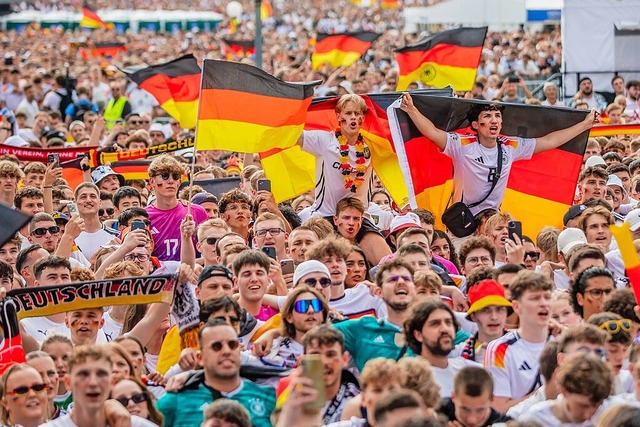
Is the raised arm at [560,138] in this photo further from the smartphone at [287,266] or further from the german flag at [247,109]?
the smartphone at [287,266]

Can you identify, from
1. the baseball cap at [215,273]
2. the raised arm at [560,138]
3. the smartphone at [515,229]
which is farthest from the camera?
the raised arm at [560,138]

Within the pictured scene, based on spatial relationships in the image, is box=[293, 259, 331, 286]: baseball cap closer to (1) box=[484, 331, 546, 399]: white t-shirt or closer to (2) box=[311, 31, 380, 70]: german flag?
(1) box=[484, 331, 546, 399]: white t-shirt

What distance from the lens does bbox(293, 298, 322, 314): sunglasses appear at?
8.81 metres

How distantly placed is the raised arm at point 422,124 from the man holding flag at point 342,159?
0.36 metres

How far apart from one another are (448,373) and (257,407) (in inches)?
39.7

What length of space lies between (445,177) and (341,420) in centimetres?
564

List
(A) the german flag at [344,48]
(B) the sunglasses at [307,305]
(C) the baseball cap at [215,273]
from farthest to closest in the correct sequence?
(A) the german flag at [344,48]
(C) the baseball cap at [215,273]
(B) the sunglasses at [307,305]

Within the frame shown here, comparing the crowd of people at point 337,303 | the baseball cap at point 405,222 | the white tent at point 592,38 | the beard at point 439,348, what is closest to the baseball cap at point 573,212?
the crowd of people at point 337,303

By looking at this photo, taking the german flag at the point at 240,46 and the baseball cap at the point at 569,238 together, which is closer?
the baseball cap at the point at 569,238

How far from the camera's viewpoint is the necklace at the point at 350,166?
1308 centimetres

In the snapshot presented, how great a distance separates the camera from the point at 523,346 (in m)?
8.63

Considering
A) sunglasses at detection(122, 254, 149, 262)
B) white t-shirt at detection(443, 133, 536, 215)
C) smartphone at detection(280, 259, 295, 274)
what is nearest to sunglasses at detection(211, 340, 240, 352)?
smartphone at detection(280, 259, 295, 274)

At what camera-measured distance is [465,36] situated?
19375 millimetres

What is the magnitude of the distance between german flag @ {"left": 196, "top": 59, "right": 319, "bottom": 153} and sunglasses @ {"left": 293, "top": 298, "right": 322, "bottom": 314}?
433 cm
